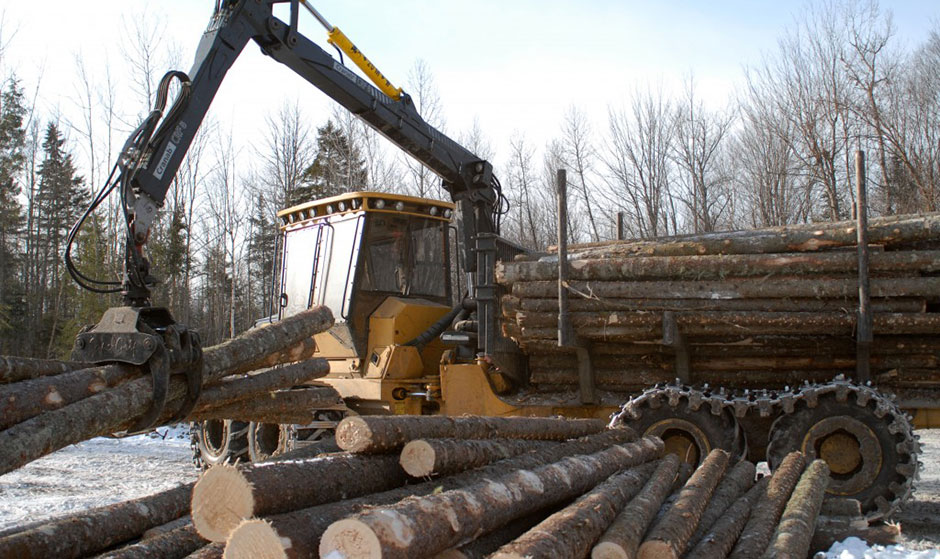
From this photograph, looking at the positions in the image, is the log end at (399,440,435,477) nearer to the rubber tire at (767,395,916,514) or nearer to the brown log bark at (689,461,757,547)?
the brown log bark at (689,461,757,547)

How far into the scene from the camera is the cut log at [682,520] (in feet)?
11.5

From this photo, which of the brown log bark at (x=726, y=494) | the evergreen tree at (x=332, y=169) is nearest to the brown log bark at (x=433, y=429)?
the brown log bark at (x=726, y=494)

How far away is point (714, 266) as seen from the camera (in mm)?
6938

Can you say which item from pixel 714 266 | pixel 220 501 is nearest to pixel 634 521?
pixel 220 501

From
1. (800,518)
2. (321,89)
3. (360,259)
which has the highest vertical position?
(321,89)

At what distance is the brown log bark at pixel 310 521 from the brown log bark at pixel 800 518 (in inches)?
55.2

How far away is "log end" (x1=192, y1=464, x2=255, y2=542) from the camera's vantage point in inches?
116

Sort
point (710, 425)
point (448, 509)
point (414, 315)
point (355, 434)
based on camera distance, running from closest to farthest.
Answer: point (448, 509) < point (355, 434) < point (710, 425) < point (414, 315)

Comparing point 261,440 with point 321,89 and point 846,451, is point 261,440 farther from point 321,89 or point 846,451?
point 846,451

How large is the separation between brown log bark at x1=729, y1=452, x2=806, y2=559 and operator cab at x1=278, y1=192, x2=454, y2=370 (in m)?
4.54

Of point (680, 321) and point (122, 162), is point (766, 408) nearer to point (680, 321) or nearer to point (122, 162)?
point (680, 321)

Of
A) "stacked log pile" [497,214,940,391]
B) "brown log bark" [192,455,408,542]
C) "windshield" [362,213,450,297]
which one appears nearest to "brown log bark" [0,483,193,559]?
"brown log bark" [192,455,408,542]

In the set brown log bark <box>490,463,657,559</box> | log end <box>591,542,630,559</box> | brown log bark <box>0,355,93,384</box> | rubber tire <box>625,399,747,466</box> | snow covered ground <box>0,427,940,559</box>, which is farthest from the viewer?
rubber tire <box>625,399,747,466</box>

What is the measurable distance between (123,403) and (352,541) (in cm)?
197
